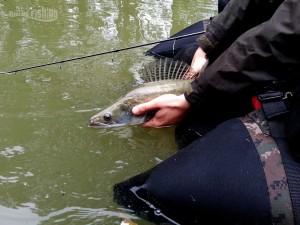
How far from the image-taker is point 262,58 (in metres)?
1.42

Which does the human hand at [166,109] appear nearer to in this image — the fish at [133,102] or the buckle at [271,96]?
the fish at [133,102]

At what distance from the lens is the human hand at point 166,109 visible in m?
1.71

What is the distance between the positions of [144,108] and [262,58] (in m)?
0.59

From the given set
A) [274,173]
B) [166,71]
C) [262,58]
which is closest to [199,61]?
[166,71]

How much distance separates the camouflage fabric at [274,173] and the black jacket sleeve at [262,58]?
0.53 ft

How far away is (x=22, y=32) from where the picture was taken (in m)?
3.72

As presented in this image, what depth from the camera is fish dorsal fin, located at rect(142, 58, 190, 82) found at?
7.27ft

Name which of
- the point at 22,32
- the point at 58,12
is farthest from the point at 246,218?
the point at 58,12

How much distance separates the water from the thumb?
27 cm

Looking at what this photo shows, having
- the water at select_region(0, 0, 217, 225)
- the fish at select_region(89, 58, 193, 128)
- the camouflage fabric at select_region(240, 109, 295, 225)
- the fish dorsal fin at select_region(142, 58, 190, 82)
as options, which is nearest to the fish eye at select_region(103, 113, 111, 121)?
the fish at select_region(89, 58, 193, 128)

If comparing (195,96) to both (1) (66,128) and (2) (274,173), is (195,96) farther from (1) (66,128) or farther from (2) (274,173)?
(1) (66,128)

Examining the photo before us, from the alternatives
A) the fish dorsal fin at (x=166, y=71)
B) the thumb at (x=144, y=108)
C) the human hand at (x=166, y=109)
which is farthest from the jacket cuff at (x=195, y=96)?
the fish dorsal fin at (x=166, y=71)

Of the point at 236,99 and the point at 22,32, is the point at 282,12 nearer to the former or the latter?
the point at 236,99

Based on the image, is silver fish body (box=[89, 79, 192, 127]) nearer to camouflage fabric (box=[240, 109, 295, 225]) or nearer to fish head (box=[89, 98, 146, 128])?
fish head (box=[89, 98, 146, 128])
